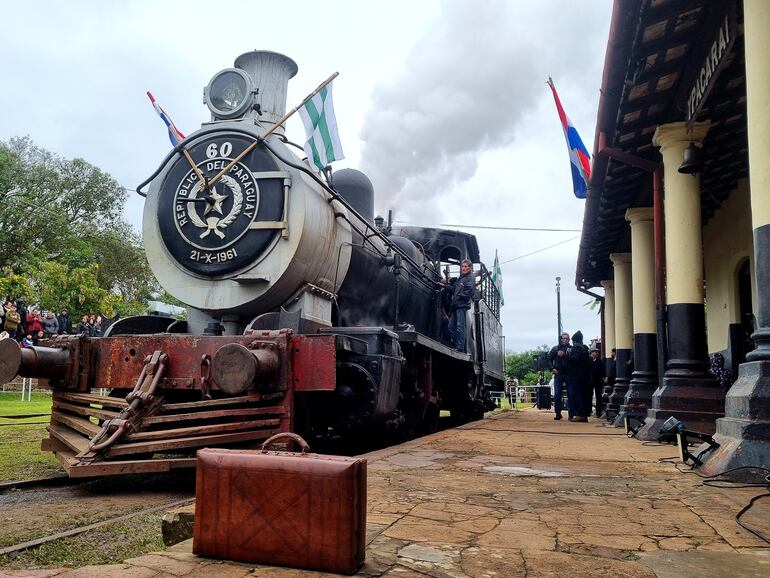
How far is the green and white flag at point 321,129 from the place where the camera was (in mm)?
6332

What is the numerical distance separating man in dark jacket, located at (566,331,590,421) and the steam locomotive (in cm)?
538

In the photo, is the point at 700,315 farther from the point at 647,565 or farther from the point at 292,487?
the point at 292,487

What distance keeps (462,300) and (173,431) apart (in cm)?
524

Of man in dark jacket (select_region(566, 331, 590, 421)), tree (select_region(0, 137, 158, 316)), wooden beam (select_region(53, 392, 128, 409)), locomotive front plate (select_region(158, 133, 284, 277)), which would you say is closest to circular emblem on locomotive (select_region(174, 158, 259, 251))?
locomotive front plate (select_region(158, 133, 284, 277))

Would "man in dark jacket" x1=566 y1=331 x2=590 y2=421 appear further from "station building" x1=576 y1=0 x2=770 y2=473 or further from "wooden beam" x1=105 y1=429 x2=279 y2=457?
"wooden beam" x1=105 y1=429 x2=279 y2=457

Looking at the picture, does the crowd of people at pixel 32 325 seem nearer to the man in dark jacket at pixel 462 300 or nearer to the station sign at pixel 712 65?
the man in dark jacket at pixel 462 300

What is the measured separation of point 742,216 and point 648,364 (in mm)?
2351

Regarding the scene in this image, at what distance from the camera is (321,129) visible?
256 inches

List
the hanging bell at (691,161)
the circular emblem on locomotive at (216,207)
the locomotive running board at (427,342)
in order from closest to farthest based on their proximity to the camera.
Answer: the circular emblem on locomotive at (216,207) < the locomotive running board at (427,342) < the hanging bell at (691,161)

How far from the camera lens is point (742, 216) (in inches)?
364

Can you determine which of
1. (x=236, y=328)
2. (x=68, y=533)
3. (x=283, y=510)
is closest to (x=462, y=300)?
(x=236, y=328)

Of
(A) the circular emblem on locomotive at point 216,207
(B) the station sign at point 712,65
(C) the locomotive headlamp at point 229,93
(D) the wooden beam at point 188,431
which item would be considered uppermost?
(B) the station sign at point 712,65

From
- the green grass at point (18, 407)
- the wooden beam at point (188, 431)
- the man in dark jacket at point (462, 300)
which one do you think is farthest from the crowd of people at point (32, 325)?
the wooden beam at point (188, 431)

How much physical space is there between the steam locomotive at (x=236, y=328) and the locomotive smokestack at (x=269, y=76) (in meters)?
0.01
